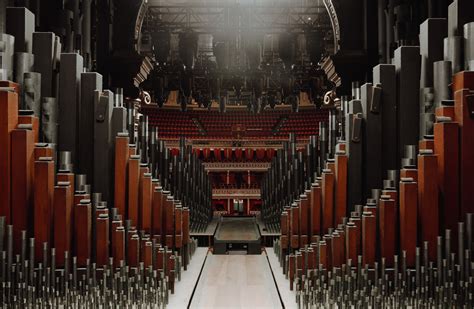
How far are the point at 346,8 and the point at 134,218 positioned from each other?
3.13m

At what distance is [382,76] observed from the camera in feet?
11.5

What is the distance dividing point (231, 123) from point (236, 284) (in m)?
11.9

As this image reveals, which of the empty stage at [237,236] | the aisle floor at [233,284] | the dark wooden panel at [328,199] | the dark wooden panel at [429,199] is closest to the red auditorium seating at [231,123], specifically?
the empty stage at [237,236]

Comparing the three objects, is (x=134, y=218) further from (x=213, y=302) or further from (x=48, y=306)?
(x=48, y=306)

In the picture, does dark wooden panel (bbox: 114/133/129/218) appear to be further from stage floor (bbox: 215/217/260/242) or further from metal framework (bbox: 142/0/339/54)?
metal framework (bbox: 142/0/339/54)

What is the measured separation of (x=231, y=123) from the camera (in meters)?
15.6

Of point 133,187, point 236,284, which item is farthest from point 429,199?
point 133,187

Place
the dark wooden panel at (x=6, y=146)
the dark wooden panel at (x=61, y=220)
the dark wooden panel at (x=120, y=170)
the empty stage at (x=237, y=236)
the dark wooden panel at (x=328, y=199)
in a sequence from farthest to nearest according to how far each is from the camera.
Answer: the empty stage at (x=237, y=236), the dark wooden panel at (x=328, y=199), the dark wooden panel at (x=120, y=170), the dark wooden panel at (x=61, y=220), the dark wooden panel at (x=6, y=146)

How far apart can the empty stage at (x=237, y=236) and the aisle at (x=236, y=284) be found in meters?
0.21

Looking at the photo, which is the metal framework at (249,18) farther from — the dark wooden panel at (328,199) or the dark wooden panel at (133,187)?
the dark wooden panel at (133,187)

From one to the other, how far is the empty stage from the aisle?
8.2 inches

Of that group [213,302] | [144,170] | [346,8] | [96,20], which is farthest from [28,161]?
[346,8]

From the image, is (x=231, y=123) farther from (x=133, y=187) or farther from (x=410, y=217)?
(x=410, y=217)

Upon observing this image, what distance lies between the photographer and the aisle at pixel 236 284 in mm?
3277
